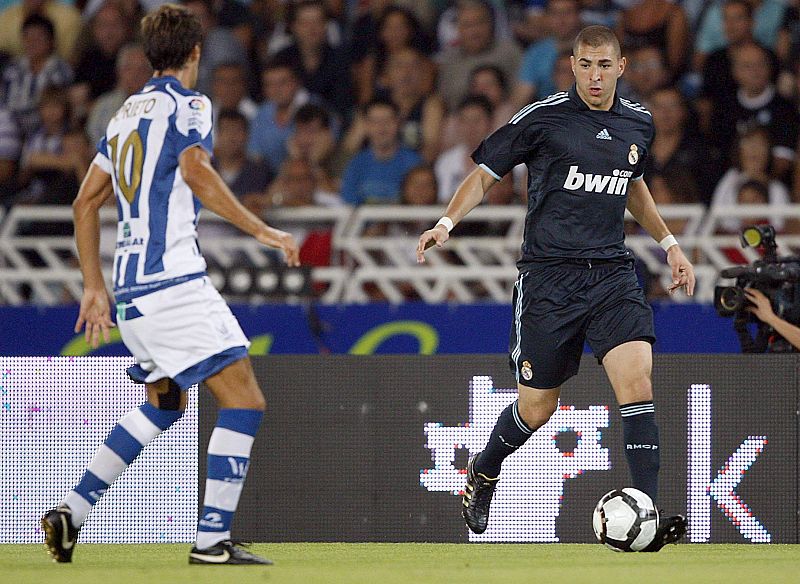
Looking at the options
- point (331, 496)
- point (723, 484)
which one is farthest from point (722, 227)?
point (331, 496)

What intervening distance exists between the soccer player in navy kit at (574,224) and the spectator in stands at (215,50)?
6504 mm

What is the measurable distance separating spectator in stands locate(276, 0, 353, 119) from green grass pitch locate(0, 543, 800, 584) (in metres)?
6.02

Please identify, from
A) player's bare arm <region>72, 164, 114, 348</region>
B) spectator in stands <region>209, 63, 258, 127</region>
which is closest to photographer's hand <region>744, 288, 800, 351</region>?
player's bare arm <region>72, 164, 114, 348</region>

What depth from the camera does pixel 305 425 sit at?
700 cm

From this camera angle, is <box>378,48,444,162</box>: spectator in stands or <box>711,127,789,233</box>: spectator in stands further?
<box>378,48,444,162</box>: spectator in stands

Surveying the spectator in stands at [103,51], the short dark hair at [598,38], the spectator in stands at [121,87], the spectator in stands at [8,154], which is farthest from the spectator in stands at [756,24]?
the short dark hair at [598,38]

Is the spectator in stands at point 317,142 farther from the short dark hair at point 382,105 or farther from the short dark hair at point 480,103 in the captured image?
the short dark hair at point 480,103

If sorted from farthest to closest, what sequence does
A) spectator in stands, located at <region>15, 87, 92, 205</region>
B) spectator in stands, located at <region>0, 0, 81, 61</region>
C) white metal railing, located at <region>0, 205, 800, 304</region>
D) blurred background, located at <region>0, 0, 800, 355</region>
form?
spectator in stands, located at <region>0, 0, 81, 61</region> < spectator in stands, located at <region>15, 87, 92, 205</region> < white metal railing, located at <region>0, 205, 800, 304</region> < blurred background, located at <region>0, 0, 800, 355</region>

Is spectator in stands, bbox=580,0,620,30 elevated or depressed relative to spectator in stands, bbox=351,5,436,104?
elevated

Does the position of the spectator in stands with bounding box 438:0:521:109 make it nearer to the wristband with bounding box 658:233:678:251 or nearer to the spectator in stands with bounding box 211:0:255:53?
the spectator in stands with bounding box 211:0:255:53

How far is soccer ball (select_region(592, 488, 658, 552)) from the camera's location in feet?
18.5

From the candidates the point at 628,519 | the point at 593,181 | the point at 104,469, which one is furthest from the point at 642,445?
the point at 104,469

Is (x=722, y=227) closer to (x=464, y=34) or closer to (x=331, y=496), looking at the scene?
(x=464, y=34)

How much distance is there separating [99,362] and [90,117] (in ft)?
18.6
